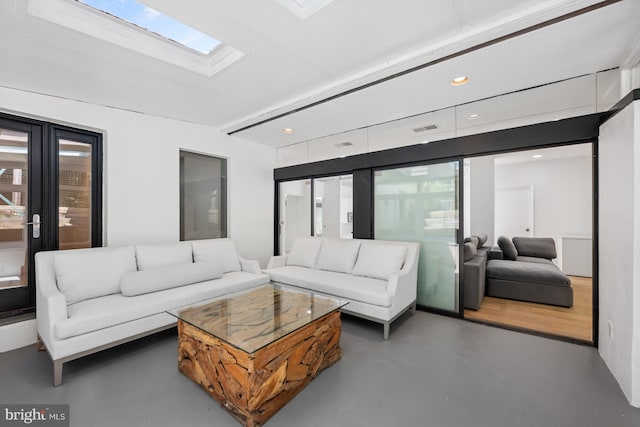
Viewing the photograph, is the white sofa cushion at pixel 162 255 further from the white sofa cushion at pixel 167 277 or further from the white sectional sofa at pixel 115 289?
the white sofa cushion at pixel 167 277

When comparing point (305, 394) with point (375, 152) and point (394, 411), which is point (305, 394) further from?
point (375, 152)

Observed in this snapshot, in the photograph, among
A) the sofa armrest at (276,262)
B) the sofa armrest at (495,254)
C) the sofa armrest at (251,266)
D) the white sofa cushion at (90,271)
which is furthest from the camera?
the sofa armrest at (495,254)

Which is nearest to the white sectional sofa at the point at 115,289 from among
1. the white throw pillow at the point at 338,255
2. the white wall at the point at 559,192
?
the white throw pillow at the point at 338,255

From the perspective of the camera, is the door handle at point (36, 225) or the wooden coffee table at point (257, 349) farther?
the door handle at point (36, 225)

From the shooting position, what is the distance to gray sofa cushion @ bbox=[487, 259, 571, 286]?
3684 millimetres

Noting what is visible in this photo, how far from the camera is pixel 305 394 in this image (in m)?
1.90

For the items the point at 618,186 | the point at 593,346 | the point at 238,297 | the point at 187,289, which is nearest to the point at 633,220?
the point at 618,186

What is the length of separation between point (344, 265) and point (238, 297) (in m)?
1.53

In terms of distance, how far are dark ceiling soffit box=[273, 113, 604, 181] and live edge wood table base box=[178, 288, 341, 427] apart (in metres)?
2.42

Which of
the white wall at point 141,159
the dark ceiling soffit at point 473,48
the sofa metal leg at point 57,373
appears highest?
the dark ceiling soffit at point 473,48

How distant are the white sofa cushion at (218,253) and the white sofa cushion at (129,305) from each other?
416mm

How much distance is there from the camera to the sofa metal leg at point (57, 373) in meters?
1.98

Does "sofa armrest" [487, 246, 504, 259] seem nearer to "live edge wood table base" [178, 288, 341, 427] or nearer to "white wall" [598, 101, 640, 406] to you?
"white wall" [598, 101, 640, 406]

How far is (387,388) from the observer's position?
197cm
